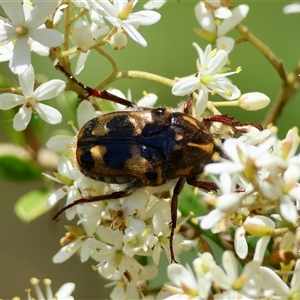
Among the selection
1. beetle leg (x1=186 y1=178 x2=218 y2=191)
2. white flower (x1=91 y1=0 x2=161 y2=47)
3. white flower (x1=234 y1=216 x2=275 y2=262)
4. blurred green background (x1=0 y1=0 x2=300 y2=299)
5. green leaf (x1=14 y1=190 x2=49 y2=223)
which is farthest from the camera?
blurred green background (x1=0 y1=0 x2=300 y2=299)

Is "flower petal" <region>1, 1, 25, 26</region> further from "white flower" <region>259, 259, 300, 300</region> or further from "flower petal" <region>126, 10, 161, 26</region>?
"white flower" <region>259, 259, 300, 300</region>

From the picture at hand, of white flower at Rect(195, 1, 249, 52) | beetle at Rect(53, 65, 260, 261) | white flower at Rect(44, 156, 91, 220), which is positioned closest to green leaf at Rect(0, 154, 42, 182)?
white flower at Rect(44, 156, 91, 220)

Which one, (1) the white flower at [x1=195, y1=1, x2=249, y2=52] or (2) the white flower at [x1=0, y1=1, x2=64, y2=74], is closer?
(2) the white flower at [x1=0, y1=1, x2=64, y2=74]

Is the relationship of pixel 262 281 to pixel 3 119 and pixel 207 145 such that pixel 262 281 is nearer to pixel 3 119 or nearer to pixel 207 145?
pixel 207 145

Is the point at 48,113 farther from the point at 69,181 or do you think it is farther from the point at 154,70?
the point at 154,70

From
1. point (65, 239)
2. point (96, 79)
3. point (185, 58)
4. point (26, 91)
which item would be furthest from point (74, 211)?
point (185, 58)

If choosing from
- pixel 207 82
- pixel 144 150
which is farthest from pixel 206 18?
pixel 144 150
